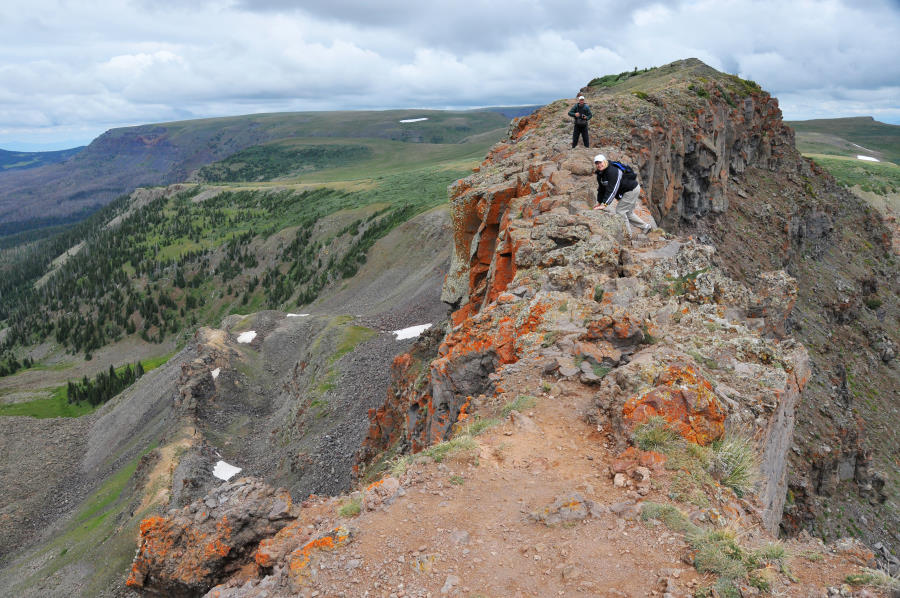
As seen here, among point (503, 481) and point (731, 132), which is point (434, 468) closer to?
point (503, 481)

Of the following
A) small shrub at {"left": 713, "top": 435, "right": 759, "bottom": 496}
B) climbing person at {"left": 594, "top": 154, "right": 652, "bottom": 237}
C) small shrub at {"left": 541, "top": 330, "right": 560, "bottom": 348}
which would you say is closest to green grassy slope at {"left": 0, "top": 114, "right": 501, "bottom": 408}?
climbing person at {"left": 594, "top": 154, "right": 652, "bottom": 237}

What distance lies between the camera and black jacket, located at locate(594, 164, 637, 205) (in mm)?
16656

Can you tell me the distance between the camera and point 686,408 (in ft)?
27.7

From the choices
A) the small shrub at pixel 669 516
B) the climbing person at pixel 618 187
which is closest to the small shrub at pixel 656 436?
the small shrub at pixel 669 516

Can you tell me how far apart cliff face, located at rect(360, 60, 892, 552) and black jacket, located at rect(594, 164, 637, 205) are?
74cm

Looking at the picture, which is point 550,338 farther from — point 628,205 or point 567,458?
point 628,205

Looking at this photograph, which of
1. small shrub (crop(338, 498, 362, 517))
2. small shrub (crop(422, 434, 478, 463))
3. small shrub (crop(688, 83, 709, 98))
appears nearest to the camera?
small shrub (crop(338, 498, 362, 517))

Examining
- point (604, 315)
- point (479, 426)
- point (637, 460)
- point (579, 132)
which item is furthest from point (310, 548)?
point (579, 132)

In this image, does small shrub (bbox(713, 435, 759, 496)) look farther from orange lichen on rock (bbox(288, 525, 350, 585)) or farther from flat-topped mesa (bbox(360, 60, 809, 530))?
orange lichen on rock (bbox(288, 525, 350, 585))

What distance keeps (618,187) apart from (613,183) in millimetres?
260

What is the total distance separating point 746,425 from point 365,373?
3451 centimetres

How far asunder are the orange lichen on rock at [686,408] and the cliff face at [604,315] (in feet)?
0.08

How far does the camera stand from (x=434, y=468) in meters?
8.47

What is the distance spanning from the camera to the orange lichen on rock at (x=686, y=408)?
8.29 metres
